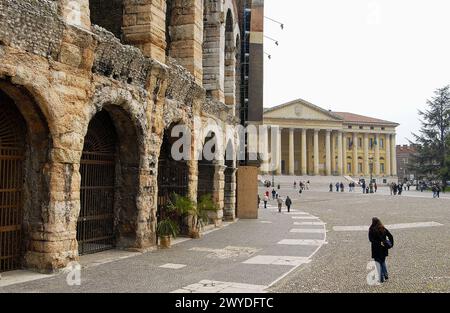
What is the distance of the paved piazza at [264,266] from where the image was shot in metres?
7.50

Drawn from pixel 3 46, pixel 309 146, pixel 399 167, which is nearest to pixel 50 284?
pixel 3 46

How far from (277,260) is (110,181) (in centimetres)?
489

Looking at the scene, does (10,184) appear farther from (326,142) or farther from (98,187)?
(326,142)

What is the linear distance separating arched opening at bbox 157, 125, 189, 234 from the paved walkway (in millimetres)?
1755

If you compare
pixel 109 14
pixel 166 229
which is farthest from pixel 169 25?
pixel 166 229

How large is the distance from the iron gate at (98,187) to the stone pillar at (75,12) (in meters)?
2.89

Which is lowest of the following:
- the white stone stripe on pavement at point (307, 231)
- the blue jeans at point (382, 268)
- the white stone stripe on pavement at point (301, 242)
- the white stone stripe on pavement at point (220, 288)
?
the white stone stripe on pavement at point (307, 231)

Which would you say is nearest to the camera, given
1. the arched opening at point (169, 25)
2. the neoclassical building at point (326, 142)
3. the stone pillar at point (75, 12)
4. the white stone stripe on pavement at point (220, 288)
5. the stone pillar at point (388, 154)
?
the white stone stripe on pavement at point (220, 288)

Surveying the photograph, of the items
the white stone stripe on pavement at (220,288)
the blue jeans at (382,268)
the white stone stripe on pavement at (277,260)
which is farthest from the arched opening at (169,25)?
the blue jeans at (382,268)

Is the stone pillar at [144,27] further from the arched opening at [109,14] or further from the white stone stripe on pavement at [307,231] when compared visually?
the white stone stripe on pavement at [307,231]

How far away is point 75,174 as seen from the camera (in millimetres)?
8945
